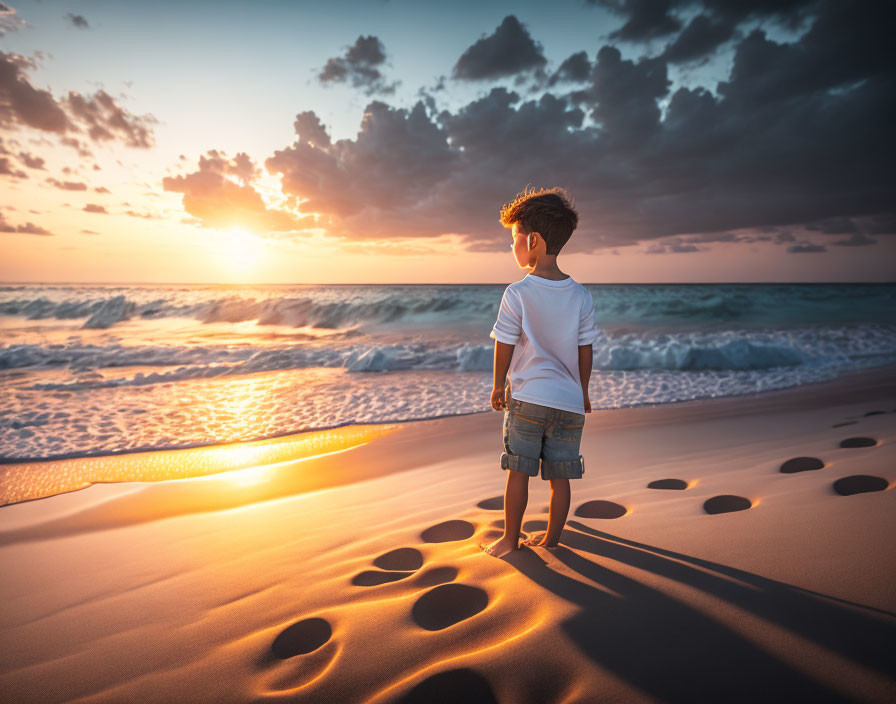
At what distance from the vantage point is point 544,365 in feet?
7.11

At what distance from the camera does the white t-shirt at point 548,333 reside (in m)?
2.15

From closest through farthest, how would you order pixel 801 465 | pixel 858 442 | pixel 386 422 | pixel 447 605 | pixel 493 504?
pixel 447 605
pixel 493 504
pixel 801 465
pixel 858 442
pixel 386 422

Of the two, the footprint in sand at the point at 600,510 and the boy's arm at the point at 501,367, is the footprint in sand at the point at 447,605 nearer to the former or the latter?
the boy's arm at the point at 501,367

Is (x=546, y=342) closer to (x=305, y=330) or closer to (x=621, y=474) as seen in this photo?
(x=621, y=474)

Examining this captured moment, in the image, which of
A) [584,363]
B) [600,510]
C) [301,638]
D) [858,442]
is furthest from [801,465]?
[301,638]

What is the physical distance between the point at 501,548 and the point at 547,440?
62 cm

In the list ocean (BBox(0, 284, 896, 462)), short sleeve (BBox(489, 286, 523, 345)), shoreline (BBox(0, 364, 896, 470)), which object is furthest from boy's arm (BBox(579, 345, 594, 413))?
ocean (BBox(0, 284, 896, 462))

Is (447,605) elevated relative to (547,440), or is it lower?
lower

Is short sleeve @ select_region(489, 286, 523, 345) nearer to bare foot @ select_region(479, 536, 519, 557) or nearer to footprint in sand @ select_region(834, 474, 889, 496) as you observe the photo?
bare foot @ select_region(479, 536, 519, 557)

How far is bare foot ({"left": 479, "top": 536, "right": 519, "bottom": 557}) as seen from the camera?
85.4 inches

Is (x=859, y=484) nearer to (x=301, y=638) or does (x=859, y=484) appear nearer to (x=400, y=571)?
(x=400, y=571)

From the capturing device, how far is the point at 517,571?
77.6 inches

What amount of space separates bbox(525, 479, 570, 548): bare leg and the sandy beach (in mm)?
94

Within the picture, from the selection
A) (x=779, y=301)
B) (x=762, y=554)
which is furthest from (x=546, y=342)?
(x=779, y=301)
